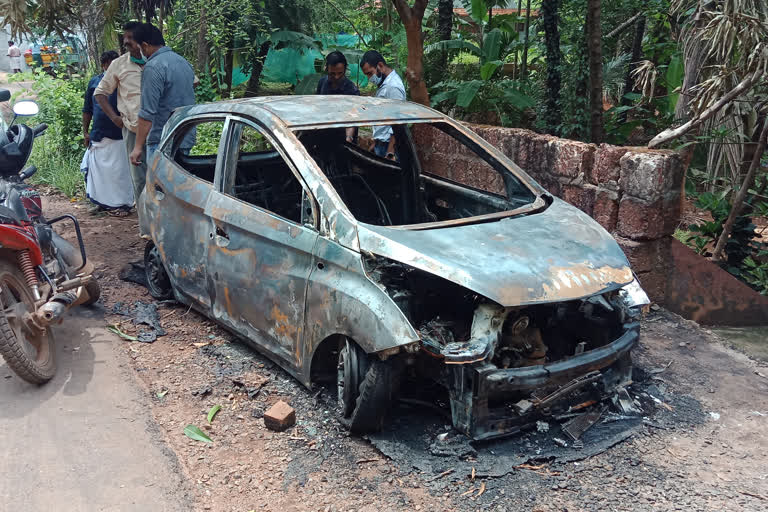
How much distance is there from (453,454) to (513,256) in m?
1.08

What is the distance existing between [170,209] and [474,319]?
267 centimetres

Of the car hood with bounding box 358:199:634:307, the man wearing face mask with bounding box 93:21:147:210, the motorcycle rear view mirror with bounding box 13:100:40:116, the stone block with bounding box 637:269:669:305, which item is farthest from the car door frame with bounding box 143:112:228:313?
the stone block with bounding box 637:269:669:305

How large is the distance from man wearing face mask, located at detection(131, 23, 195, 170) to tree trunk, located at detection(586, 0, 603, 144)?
13.6ft

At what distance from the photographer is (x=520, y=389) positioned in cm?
337

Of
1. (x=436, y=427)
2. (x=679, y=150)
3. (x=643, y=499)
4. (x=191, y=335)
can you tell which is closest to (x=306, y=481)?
(x=436, y=427)

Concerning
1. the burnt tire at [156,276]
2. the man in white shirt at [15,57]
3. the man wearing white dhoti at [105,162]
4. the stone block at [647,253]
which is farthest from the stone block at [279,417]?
the man in white shirt at [15,57]

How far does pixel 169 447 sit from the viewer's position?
374cm

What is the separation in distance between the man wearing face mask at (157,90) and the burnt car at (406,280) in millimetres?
1456

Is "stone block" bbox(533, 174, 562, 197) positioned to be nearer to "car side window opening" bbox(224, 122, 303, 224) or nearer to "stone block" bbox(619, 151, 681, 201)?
"stone block" bbox(619, 151, 681, 201)

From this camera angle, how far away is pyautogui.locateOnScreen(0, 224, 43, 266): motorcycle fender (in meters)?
4.17

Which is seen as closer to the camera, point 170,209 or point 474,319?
point 474,319

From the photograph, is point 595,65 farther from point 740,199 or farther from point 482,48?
point 482,48

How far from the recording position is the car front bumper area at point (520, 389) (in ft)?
10.9

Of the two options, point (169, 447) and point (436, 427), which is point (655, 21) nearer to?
point (436, 427)
